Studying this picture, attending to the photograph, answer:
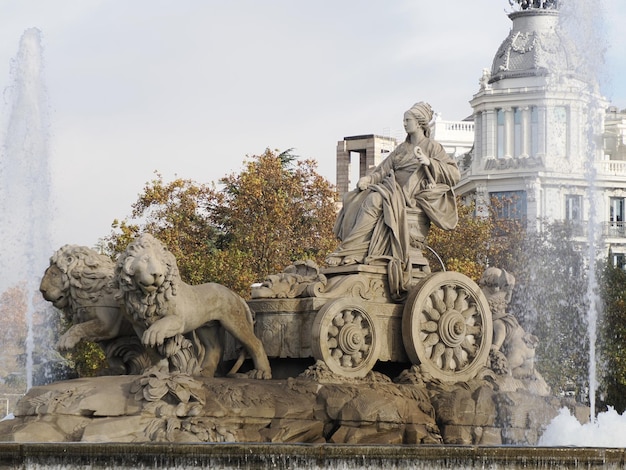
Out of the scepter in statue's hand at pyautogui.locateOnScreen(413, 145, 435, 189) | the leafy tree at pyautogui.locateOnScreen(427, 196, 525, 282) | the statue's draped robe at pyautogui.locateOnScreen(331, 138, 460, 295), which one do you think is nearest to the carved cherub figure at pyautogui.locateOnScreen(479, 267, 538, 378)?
the statue's draped robe at pyautogui.locateOnScreen(331, 138, 460, 295)

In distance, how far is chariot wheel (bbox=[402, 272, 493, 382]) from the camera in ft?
67.6

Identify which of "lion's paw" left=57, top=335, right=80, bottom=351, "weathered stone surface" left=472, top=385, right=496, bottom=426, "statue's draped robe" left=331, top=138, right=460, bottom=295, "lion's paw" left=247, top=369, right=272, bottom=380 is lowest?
"weathered stone surface" left=472, top=385, right=496, bottom=426

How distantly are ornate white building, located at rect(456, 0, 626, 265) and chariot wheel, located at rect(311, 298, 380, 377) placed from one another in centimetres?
4797

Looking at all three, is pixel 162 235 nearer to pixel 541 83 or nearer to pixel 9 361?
pixel 9 361

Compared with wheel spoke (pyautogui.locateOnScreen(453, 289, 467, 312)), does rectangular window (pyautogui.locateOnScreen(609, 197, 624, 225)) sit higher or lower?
higher

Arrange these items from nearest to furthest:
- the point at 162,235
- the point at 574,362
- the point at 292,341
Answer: the point at 292,341 → the point at 574,362 → the point at 162,235

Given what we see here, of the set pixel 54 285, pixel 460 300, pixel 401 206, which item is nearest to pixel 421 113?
pixel 401 206


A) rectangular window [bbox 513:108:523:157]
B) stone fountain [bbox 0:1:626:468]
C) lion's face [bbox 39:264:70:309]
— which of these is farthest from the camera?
rectangular window [bbox 513:108:523:157]

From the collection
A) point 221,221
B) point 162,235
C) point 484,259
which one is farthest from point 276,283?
point 484,259

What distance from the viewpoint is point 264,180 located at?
47250 millimetres

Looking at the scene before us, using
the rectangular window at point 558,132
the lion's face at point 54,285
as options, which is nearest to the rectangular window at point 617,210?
the rectangular window at point 558,132

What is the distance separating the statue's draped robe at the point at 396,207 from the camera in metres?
21.1

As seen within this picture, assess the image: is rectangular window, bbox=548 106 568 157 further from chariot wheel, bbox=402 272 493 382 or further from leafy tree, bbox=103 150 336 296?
chariot wheel, bbox=402 272 493 382

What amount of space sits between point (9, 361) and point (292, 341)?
110 feet
